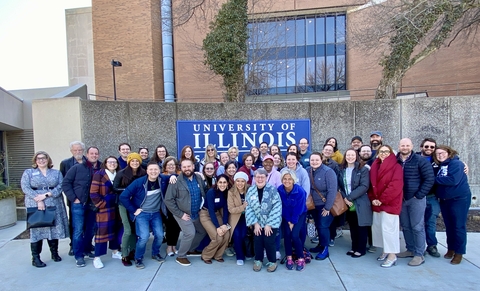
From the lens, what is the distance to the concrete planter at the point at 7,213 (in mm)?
6055

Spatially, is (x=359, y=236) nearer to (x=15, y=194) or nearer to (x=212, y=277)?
(x=212, y=277)

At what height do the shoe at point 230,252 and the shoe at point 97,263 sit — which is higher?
the shoe at point 97,263

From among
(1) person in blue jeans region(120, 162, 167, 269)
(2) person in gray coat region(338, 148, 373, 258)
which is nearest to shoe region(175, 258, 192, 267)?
(1) person in blue jeans region(120, 162, 167, 269)

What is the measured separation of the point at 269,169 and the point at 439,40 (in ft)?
23.0

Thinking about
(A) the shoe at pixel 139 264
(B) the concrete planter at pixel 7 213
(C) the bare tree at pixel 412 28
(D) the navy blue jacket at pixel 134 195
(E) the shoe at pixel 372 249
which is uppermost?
(C) the bare tree at pixel 412 28

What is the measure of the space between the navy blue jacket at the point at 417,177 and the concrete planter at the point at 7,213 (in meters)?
7.60

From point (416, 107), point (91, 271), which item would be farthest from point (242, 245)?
point (416, 107)

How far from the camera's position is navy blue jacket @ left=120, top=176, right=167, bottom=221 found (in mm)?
3990

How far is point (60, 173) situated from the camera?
14.2 ft

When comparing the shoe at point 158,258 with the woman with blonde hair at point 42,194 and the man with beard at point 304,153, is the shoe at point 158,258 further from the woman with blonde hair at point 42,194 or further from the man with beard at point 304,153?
the man with beard at point 304,153

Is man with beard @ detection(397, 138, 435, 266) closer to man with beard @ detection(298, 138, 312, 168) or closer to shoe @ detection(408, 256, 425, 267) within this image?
shoe @ detection(408, 256, 425, 267)

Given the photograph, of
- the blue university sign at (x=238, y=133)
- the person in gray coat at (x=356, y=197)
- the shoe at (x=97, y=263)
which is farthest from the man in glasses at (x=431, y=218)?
the shoe at (x=97, y=263)

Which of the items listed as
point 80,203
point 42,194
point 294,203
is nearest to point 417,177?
point 294,203

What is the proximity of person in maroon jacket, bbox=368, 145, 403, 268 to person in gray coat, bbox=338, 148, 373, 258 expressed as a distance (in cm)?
11
